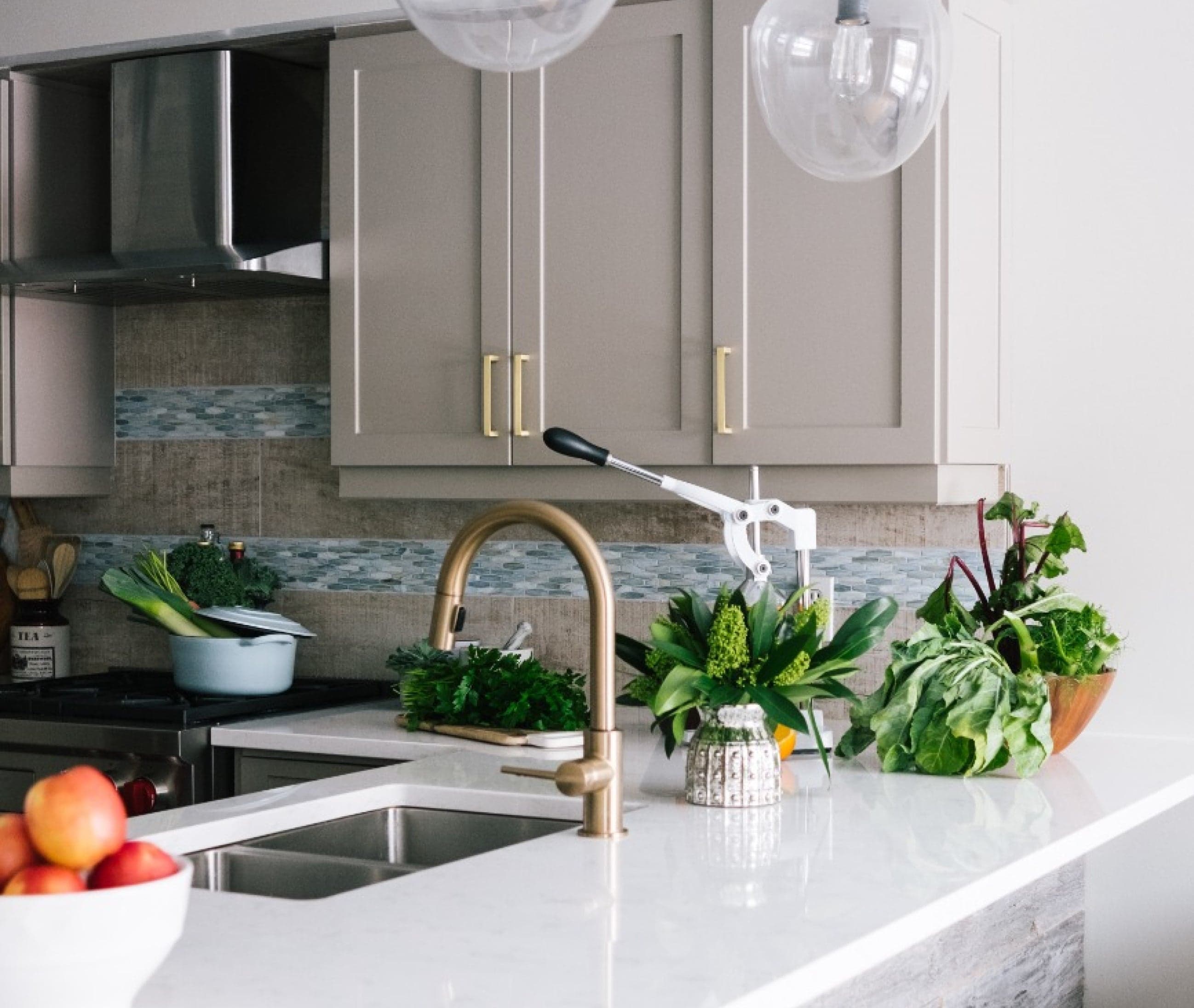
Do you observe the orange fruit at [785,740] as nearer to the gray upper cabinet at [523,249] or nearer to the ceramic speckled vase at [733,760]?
the ceramic speckled vase at [733,760]

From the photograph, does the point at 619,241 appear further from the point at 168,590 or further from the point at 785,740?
the point at 168,590

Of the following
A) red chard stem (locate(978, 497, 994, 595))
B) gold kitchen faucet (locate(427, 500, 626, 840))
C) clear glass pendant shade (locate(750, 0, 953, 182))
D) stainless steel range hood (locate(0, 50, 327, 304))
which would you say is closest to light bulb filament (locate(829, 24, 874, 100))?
clear glass pendant shade (locate(750, 0, 953, 182))

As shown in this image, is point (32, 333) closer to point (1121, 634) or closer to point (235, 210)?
point (235, 210)

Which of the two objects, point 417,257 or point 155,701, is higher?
point 417,257

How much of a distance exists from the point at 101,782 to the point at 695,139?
2.03m

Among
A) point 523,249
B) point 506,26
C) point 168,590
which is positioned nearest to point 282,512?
point 168,590

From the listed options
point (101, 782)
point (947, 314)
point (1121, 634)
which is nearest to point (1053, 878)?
point (1121, 634)

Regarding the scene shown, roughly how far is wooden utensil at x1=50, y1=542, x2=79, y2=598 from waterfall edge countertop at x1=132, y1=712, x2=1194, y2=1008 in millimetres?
1740

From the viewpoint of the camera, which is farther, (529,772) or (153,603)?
(153,603)

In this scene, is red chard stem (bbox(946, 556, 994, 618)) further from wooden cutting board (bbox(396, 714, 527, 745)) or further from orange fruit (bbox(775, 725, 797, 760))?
wooden cutting board (bbox(396, 714, 527, 745))

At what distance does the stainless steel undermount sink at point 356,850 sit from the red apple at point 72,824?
87 centimetres

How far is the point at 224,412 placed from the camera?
397 cm

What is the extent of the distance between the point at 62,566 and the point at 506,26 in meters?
3.02

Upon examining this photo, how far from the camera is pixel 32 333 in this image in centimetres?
386
